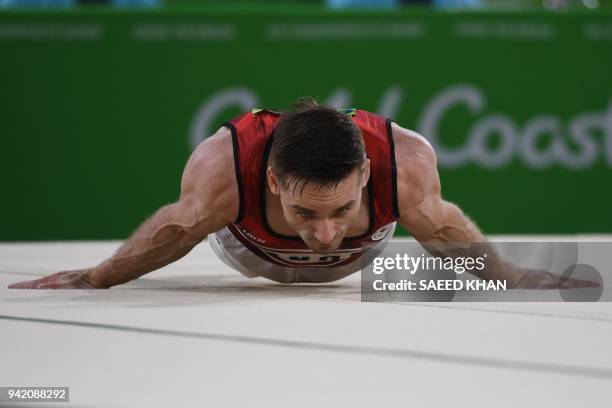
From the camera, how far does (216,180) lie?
3504 millimetres

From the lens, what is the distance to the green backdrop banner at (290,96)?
7117mm

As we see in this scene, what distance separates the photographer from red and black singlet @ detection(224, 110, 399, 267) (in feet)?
11.6

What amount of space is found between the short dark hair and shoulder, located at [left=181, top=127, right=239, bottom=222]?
0.21m

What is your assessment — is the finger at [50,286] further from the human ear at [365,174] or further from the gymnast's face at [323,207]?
the human ear at [365,174]

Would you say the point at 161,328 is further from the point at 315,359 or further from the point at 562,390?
the point at 562,390

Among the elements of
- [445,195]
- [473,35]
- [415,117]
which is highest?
[473,35]

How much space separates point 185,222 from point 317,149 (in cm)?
64

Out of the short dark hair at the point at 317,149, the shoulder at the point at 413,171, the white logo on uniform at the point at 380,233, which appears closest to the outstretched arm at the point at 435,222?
the shoulder at the point at 413,171

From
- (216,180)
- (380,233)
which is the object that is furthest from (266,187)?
(380,233)

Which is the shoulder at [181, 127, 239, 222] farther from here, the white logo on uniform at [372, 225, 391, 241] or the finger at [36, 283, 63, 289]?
the finger at [36, 283, 63, 289]

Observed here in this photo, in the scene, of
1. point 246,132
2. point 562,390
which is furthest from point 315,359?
point 246,132

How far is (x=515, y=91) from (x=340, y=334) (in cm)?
515

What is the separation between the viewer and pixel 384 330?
111 inches

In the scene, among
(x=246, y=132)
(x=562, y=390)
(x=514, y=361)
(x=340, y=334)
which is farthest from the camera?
(x=246, y=132)
